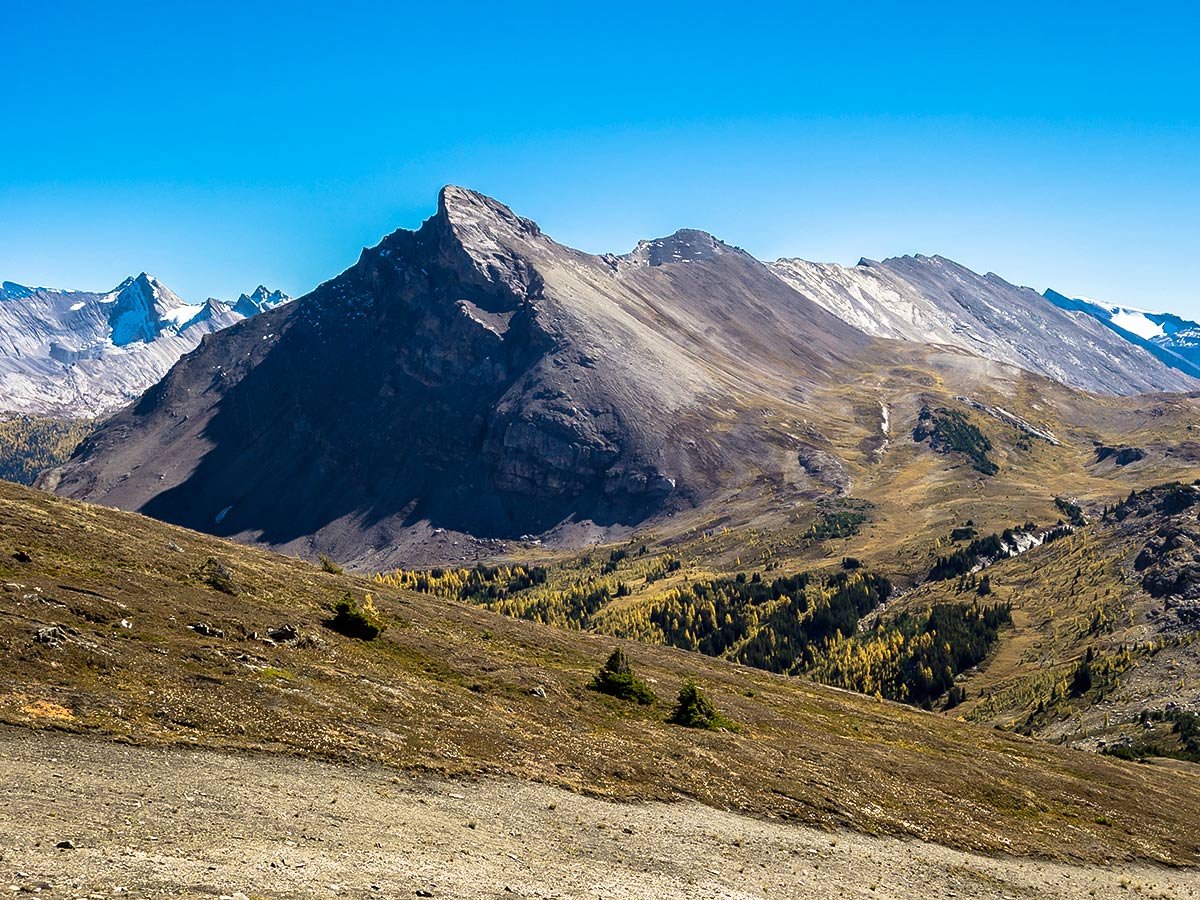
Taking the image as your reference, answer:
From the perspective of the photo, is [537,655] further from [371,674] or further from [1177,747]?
[1177,747]

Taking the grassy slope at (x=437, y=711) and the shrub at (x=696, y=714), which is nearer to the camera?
the grassy slope at (x=437, y=711)

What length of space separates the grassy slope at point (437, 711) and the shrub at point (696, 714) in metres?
1.51

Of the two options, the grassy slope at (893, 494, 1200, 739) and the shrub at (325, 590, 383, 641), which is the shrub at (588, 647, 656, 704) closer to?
the shrub at (325, 590, 383, 641)

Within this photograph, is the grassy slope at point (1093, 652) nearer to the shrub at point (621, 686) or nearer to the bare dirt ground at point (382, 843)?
the shrub at point (621, 686)

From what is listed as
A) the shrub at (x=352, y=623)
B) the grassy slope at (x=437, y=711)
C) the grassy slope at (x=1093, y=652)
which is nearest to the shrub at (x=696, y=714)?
the grassy slope at (x=437, y=711)

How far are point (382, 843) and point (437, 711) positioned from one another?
14.8 metres

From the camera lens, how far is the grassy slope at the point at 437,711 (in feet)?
117

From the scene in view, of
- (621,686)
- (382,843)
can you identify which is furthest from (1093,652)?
(382,843)

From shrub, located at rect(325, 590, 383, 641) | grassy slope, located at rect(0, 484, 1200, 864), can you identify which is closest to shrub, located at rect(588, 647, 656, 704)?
grassy slope, located at rect(0, 484, 1200, 864)

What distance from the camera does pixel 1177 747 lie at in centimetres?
10369

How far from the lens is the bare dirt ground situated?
23.3 m

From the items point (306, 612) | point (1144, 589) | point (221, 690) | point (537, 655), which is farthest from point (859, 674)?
point (221, 690)

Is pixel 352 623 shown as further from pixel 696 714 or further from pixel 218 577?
pixel 696 714

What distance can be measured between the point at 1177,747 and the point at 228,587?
4237 inches
